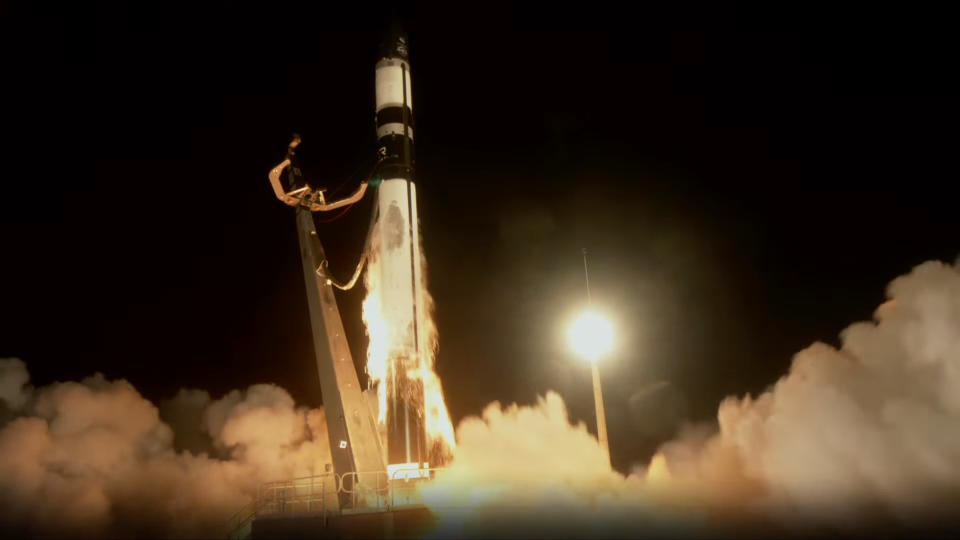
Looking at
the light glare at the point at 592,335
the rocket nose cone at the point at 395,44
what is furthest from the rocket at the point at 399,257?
the light glare at the point at 592,335

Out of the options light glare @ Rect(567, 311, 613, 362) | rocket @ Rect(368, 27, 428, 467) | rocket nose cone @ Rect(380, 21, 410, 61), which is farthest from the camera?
rocket nose cone @ Rect(380, 21, 410, 61)

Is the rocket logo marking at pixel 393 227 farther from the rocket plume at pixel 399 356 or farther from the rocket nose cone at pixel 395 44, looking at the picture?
the rocket nose cone at pixel 395 44

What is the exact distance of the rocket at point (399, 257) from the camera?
1827 centimetres

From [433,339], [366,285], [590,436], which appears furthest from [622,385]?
[366,285]

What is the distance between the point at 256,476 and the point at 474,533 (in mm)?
12819

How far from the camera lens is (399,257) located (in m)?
19.5

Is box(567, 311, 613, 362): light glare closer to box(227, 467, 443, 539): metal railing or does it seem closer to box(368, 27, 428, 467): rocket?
box(368, 27, 428, 467): rocket

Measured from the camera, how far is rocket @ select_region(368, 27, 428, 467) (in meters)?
18.3

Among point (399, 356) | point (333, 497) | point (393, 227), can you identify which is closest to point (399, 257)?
point (393, 227)

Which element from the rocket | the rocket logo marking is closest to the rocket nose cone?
the rocket

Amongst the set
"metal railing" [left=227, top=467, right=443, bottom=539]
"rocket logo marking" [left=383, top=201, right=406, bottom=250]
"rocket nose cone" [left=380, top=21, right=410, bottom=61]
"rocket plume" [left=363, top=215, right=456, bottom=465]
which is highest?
"rocket nose cone" [left=380, top=21, right=410, bottom=61]

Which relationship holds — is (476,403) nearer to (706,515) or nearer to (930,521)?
(706,515)

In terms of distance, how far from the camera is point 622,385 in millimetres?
26109

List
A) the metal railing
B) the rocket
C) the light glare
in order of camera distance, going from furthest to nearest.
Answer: the light glare < the rocket < the metal railing
